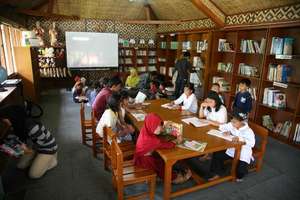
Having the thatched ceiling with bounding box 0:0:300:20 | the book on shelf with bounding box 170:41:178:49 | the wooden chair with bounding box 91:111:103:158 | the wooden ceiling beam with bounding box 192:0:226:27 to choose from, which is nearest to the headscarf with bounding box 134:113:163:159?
the wooden chair with bounding box 91:111:103:158

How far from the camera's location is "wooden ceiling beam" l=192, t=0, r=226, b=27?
501 cm

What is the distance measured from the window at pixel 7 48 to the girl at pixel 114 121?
3868 millimetres

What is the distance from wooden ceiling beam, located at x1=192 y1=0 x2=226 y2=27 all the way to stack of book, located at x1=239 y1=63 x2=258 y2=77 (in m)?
1.19

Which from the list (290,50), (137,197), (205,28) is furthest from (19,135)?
(205,28)

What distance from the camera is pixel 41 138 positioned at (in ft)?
8.56

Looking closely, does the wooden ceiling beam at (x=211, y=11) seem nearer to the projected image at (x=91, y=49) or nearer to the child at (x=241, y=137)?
the child at (x=241, y=137)

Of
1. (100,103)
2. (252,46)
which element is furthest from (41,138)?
(252,46)

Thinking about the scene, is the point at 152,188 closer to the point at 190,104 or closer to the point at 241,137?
the point at 241,137

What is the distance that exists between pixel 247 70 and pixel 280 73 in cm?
85

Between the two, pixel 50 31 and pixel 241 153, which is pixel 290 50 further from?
pixel 50 31

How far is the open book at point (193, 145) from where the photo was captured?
7.02 ft

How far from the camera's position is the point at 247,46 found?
4.66 metres

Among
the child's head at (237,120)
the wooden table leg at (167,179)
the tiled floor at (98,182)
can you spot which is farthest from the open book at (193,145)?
the tiled floor at (98,182)

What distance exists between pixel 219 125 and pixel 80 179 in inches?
74.5
